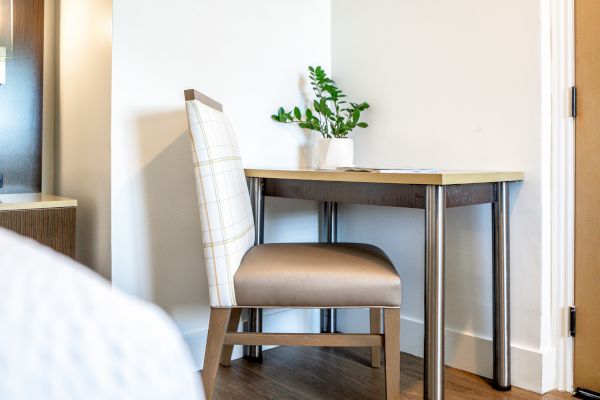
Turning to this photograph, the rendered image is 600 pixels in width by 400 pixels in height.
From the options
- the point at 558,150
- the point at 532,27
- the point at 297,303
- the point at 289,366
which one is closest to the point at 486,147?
the point at 558,150

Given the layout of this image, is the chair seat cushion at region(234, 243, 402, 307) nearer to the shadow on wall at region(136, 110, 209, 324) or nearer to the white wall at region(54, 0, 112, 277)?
the shadow on wall at region(136, 110, 209, 324)

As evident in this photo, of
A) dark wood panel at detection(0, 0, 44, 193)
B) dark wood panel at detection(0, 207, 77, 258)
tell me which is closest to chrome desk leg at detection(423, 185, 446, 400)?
dark wood panel at detection(0, 207, 77, 258)

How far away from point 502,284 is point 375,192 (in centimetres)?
55

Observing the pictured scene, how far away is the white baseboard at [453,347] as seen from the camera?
1.62 meters

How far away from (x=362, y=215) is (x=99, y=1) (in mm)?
1280

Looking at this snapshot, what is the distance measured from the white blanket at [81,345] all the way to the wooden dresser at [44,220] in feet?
4.69

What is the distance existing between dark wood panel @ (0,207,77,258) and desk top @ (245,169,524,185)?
0.63 m

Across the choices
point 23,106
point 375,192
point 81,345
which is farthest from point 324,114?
point 81,345

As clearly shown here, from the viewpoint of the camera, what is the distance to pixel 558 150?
1607mm

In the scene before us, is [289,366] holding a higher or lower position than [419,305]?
lower

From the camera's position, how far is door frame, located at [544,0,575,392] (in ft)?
5.23

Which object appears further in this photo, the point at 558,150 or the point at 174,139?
the point at 174,139

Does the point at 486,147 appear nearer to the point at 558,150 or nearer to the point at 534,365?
the point at 558,150

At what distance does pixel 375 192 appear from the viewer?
4.81 ft
